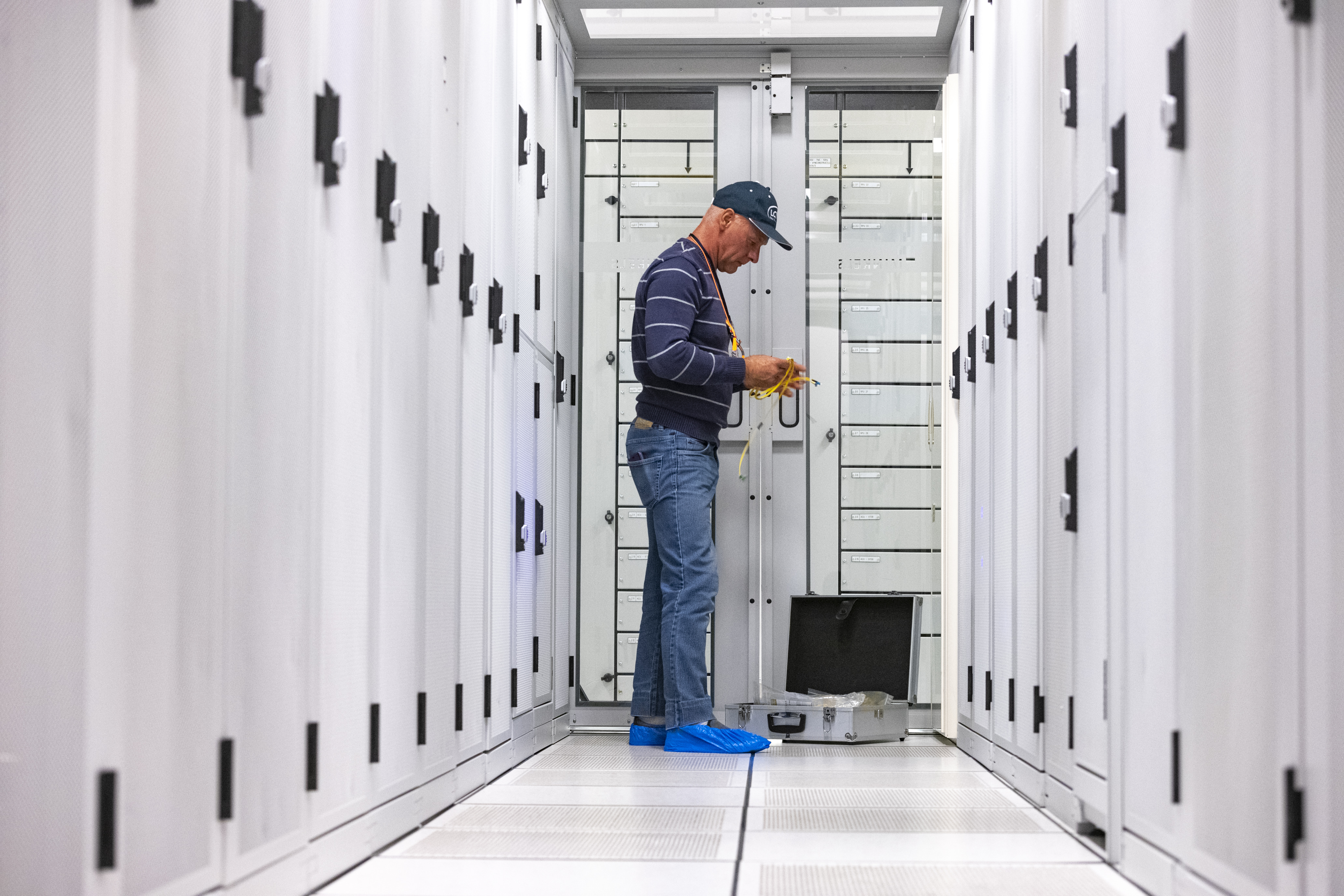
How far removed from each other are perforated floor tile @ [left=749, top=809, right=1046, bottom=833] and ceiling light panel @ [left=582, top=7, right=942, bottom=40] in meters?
2.76

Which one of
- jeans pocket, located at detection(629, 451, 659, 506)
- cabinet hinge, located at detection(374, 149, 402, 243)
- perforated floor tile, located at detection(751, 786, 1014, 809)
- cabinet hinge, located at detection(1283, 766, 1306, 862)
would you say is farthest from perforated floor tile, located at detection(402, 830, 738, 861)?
jeans pocket, located at detection(629, 451, 659, 506)

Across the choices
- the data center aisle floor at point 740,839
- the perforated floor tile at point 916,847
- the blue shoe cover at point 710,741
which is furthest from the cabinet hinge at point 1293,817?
the blue shoe cover at point 710,741

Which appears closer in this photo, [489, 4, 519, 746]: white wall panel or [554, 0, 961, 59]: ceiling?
[489, 4, 519, 746]: white wall panel

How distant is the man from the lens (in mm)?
3604

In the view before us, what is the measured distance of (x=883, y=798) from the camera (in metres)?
2.73

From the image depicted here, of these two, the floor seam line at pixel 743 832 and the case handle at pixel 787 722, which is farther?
the case handle at pixel 787 722

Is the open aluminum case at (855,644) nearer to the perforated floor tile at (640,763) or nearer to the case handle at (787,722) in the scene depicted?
the case handle at (787,722)

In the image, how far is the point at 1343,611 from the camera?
50.9 inches

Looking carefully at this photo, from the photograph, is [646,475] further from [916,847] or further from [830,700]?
[916,847]

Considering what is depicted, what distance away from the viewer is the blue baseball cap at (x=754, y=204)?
3775mm

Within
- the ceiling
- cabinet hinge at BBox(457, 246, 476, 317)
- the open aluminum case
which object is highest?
the ceiling

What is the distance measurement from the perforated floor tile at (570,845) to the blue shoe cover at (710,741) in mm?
1259

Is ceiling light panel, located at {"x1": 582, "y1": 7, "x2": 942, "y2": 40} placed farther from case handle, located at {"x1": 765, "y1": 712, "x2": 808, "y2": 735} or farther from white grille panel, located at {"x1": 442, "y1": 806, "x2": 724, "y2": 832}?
white grille panel, located at {"x1": 442, "y1": 806, "x2": 724, "y2": 832}

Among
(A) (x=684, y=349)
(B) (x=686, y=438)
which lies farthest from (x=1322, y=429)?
(B) (x=686, y=438)
